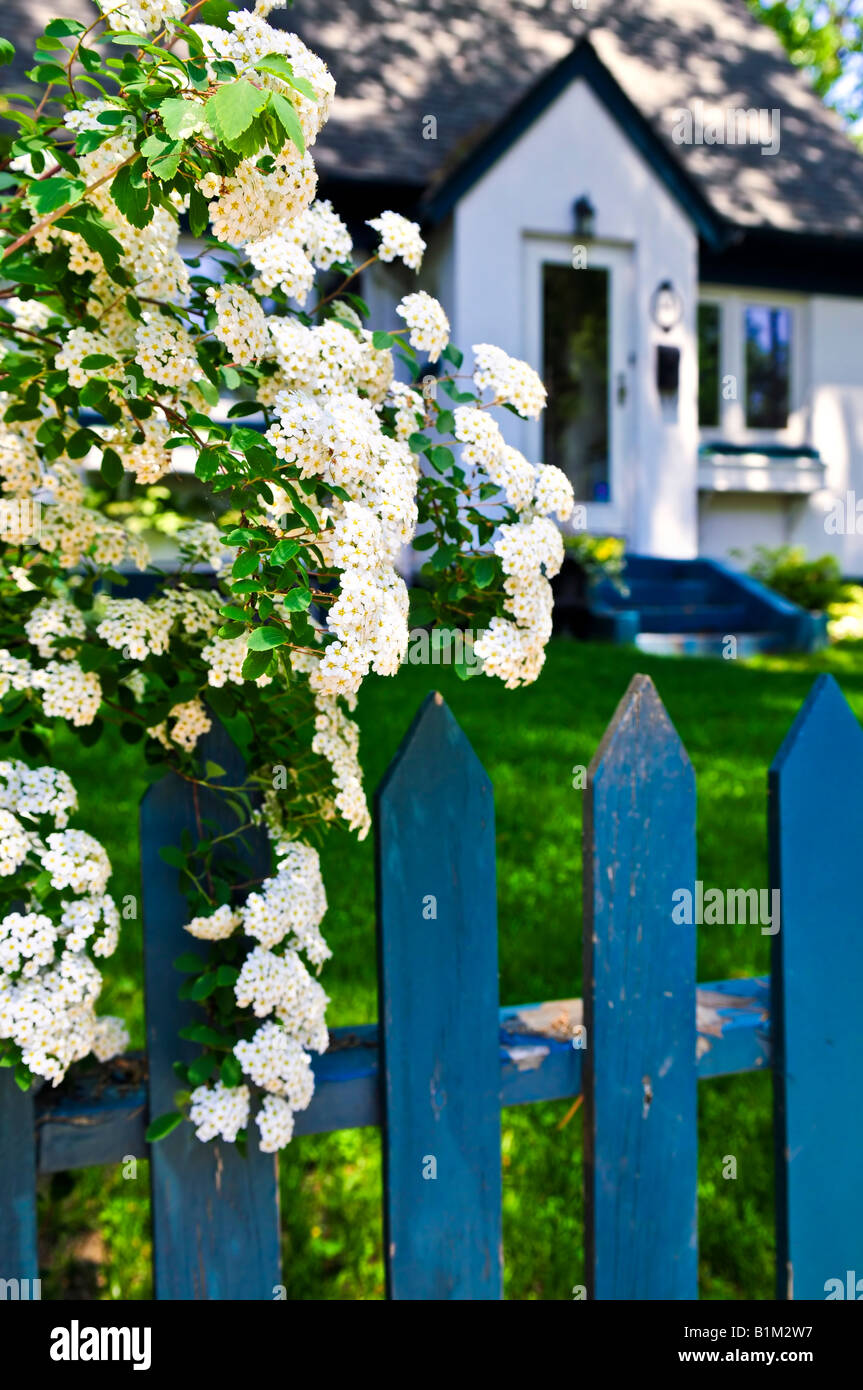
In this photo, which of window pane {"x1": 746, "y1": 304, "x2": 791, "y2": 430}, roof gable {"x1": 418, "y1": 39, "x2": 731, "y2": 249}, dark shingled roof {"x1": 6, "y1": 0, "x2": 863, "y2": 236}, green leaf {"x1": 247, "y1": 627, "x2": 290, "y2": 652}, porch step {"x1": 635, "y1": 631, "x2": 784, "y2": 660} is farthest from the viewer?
window pane {"x1": 746, "y1": 304, "x2": 791, "y2": 430}

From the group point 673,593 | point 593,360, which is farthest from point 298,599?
point 593,360

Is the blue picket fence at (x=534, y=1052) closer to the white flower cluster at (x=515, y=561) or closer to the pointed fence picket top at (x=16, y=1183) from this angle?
the pointed fence picket top at (x=16, y=1183)

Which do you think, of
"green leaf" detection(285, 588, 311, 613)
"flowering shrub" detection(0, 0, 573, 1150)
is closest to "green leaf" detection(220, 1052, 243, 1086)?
"flowering shrub" detection(0, 0, 573, 1150)

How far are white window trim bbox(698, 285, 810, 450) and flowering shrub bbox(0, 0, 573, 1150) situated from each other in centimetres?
1053

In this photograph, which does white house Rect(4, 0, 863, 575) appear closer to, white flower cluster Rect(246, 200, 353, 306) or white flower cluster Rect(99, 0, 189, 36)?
white flower cluster Rect(246, 200, 353, 306)

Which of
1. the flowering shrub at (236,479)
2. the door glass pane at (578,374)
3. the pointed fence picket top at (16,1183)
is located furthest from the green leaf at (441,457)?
the door glass pane at (578,374)

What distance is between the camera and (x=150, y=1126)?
1303mm

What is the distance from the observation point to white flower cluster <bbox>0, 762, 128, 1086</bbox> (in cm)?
112

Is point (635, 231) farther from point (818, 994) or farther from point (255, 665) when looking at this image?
point (255, 665)

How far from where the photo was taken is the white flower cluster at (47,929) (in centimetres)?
112
